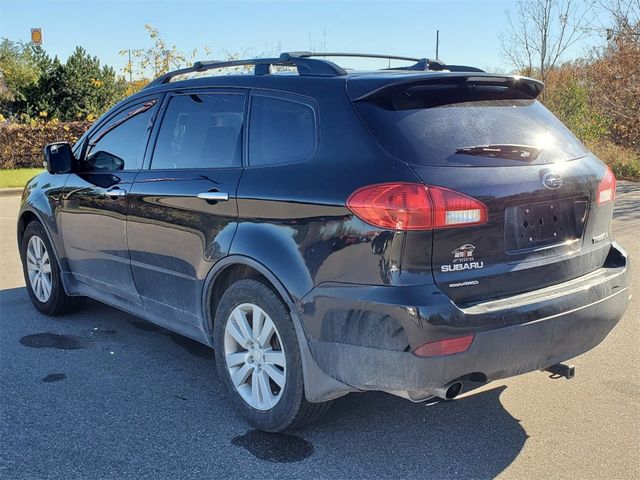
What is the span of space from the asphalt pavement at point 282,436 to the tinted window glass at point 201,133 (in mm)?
1353

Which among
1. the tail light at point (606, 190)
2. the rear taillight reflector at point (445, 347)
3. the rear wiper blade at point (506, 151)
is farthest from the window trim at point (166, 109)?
the tail light at point (606, 190)

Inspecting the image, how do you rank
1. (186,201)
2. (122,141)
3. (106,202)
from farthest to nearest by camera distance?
(122,141) → (106,202) → (186,201)

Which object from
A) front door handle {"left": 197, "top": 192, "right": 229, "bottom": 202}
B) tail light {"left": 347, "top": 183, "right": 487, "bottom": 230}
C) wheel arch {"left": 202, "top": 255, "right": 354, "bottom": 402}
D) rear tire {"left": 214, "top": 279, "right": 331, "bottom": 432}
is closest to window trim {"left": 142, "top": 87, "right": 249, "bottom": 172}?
front door handle {"left": 197, "top": 192, "right": 229, "bottom": 202}

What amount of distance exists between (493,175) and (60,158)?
11.1 ft

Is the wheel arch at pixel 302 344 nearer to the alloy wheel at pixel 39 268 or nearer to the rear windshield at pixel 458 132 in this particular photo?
the rear windshield at pixel 458 132

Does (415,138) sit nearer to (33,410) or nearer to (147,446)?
(147,446)

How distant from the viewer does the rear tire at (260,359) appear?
3.20 m

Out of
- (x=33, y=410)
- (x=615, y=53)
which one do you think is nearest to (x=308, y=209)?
(x=33, y=410)

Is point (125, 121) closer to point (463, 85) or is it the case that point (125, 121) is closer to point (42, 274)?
point (42, 274)

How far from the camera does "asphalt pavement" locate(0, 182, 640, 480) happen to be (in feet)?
10.0

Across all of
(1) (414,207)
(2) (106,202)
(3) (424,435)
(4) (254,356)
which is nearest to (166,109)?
(2) (106,202)

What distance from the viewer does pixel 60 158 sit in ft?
16.2

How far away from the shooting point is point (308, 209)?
10.0ft

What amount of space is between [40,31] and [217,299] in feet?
54.9
